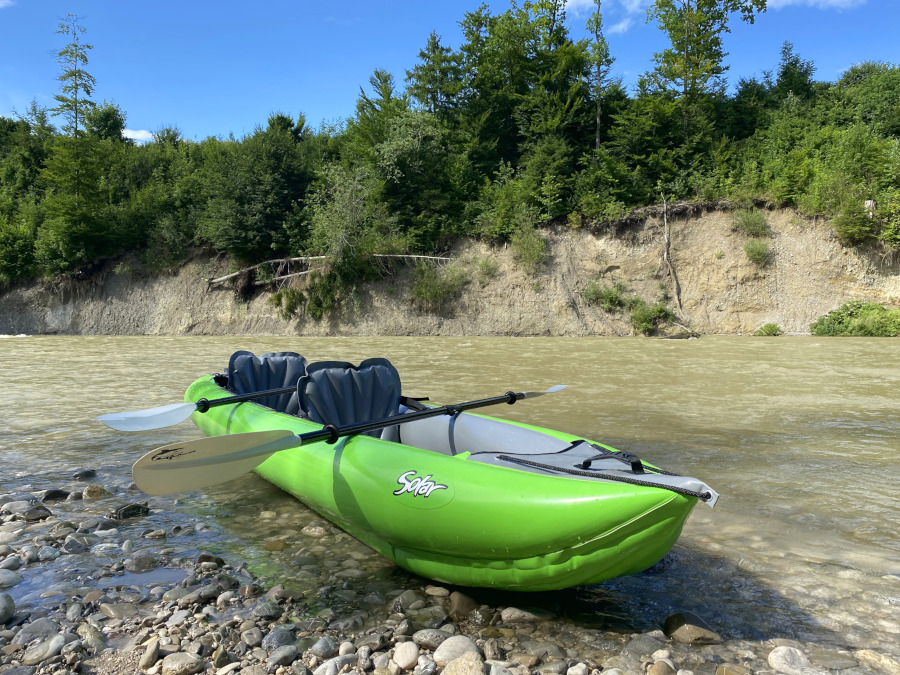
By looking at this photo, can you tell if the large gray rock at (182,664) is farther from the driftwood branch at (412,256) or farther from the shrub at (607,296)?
the driftwood branch at (412,256)

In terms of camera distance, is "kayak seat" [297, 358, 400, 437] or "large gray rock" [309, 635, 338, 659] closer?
"large gray rock" [309, 635, 338, 659]

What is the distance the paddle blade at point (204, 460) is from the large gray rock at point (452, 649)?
4.04ft

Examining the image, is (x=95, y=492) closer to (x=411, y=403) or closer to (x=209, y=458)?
(x=209, y=458)

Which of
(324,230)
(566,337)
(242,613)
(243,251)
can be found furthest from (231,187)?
(242,613)

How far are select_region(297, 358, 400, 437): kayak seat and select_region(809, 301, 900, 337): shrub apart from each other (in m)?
15.9

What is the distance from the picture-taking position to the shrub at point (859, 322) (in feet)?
49.4

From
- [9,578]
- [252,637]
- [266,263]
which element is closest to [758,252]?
[266,263]

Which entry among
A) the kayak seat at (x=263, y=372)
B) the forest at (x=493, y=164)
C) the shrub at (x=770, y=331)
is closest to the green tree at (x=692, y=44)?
the forest at (x=493, y=164)

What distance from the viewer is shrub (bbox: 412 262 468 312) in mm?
18719

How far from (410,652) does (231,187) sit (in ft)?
70.2

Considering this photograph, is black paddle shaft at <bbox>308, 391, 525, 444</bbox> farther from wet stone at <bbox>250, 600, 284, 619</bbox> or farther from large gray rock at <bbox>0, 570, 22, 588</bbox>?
large gray rock at <bbox>0, 570, 22, 588</bbox>

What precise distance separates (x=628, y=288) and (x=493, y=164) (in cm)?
774

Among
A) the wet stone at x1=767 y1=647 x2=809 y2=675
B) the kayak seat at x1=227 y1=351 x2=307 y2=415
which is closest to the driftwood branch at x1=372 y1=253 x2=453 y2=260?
the kayak seat at x1=227 y1=351 x2=307 y2=415

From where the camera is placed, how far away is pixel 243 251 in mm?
21141
